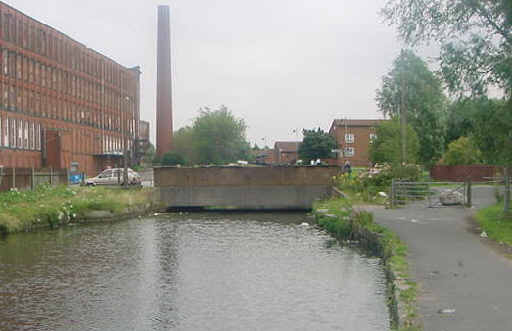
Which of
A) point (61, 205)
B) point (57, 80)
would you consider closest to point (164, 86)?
point (57, 80)

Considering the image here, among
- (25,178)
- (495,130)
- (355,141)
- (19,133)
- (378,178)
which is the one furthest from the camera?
(355,141)

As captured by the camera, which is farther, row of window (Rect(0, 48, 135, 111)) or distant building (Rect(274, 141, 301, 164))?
distant building (Rect(274, 141, 301, 164))

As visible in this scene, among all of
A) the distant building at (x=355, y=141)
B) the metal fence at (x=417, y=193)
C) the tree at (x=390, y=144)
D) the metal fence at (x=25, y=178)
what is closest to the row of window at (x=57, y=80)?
the metal fence at (x=25, y=178)

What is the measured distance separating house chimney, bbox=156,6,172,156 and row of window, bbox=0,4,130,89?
10.5 meters

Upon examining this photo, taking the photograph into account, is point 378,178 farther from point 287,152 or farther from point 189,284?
point 287,152

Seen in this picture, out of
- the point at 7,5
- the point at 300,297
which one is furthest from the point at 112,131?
the point at 300,297

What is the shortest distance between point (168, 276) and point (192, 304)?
12.4 feet

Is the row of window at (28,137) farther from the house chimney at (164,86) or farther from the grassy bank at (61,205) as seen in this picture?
the grassy bank at (61,205)

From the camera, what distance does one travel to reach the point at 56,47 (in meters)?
75.1

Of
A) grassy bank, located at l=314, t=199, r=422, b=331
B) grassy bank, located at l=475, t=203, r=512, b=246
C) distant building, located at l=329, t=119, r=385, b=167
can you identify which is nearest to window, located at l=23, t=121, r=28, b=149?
grassy bank, located at l=314, t=199, r=422, b=331

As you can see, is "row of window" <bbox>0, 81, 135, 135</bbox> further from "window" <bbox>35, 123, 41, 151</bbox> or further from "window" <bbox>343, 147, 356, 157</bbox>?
"window" <bbox>343, 147, 356, 157</bbox>

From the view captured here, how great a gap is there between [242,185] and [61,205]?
49.8ft

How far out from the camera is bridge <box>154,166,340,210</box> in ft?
150

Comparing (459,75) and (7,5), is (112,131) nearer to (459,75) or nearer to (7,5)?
(7,5)
